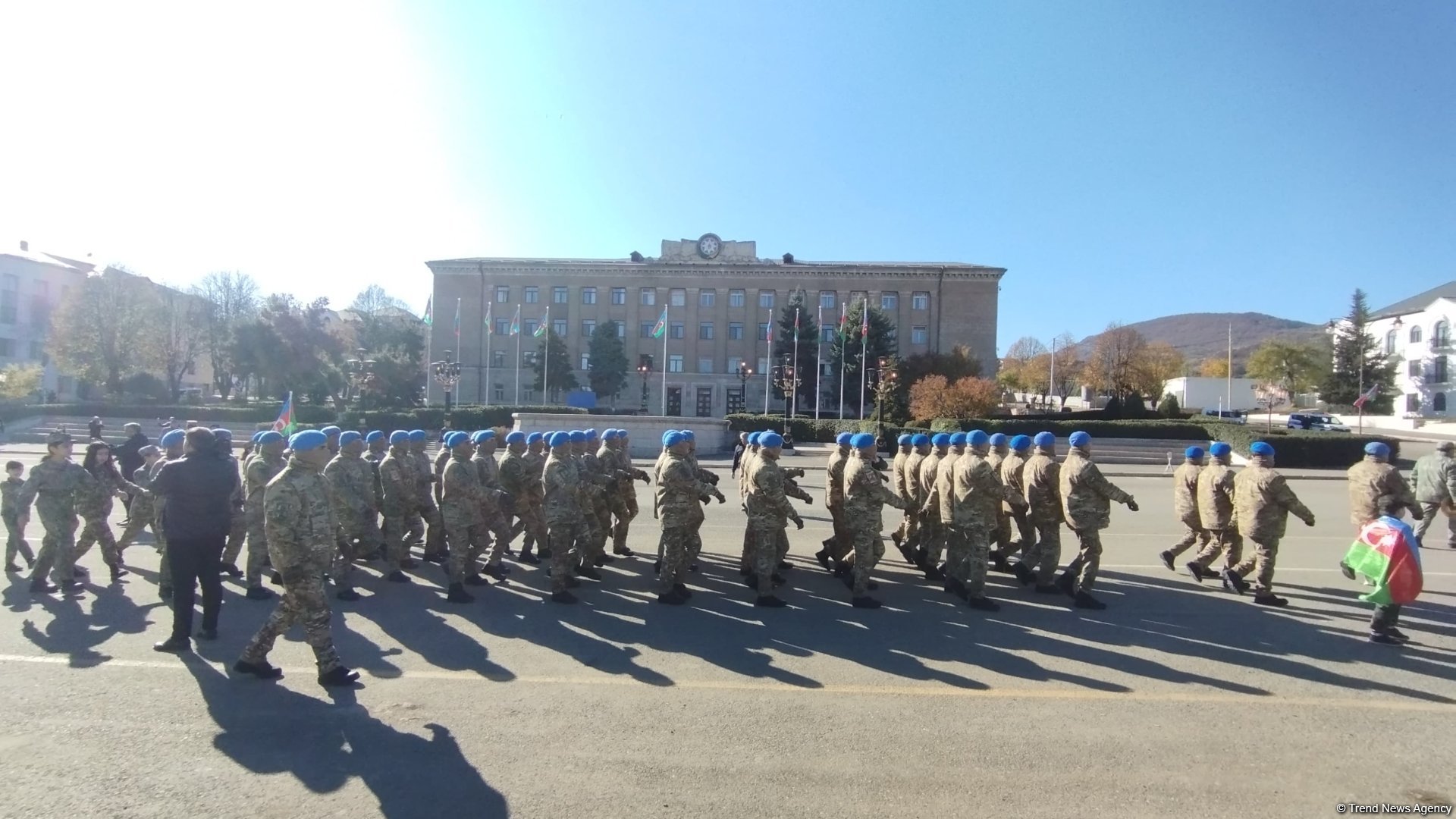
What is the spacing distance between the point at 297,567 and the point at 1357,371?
75.1m

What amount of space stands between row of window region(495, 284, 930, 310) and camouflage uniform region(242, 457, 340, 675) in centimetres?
6221

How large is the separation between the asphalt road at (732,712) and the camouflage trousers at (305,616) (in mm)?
261

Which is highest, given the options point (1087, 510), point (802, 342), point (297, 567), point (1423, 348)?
point (1423, 348)

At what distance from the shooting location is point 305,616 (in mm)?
5230

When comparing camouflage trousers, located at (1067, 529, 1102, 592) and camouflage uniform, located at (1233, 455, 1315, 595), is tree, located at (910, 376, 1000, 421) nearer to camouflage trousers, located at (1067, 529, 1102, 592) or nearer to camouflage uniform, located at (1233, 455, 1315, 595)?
camouflage uniform, located at (1233, 455, 1315, 595)

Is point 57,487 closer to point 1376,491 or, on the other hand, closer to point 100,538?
point 100,538

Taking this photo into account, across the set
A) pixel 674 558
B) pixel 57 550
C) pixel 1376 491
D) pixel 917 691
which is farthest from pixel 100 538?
pixel 1376 491

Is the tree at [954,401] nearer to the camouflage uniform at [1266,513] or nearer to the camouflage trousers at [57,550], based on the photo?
the camouflage uniform at [1266,513]

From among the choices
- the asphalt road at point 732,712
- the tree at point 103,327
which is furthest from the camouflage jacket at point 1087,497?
the tree at point 103,327

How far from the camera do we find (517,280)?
6731 centimetres

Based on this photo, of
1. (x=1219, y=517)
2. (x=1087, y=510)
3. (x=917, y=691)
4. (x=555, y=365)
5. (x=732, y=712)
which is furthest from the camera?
(x=555, y=365)

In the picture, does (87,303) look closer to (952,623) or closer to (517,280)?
(517,280)

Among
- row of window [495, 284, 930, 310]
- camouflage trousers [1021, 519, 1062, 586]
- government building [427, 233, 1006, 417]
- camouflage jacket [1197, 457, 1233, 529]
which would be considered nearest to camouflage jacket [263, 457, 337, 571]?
camouflage trousers [1021, 519, 1062, 586]

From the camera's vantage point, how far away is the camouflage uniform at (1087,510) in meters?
7.93
